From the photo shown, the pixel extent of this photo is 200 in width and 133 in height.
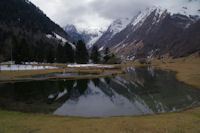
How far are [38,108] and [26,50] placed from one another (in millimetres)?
84854

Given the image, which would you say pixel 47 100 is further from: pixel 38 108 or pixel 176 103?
pixel 176 103

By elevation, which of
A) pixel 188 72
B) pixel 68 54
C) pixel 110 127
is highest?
pixel 68 54

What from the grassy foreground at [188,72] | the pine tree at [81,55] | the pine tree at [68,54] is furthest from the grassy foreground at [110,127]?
the pine tree at [68,54]

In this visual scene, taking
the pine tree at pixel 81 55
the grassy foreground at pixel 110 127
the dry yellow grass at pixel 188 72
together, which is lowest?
the grassy foreground at pixel 110 127

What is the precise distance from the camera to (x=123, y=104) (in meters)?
29.6

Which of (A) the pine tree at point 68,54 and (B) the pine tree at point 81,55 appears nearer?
(B) the pine tree at point 81,55

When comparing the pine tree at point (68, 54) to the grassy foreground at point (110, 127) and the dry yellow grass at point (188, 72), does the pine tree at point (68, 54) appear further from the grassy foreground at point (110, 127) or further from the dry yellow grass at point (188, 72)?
the grassy foreground at point (110, 127)

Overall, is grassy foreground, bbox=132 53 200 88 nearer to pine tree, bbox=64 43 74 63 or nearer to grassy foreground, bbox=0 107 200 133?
grassy foreground, bbox=0 107 200 133

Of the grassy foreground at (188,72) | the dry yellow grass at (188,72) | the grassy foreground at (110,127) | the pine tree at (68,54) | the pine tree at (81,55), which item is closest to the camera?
the grassy foreground at (110,127)

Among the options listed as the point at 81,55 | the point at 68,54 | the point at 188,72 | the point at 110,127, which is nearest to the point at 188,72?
the point at 188,72

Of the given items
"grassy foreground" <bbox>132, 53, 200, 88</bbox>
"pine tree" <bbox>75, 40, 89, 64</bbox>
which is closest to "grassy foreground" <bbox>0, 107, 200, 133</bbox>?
"grassy foreground" <bbox>132, 53, 200, 88</bbox>

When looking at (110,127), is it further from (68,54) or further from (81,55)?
(68,54)

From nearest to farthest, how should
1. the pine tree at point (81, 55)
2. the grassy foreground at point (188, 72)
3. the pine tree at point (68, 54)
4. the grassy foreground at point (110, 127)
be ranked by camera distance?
the grassy foreground at point (110, 127), the grassy foreground at point (188, 72), the pine tree at point (81, 55), the pine tree at point (68, 54)

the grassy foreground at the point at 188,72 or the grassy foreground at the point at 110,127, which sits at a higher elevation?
the grassy foreground at the point at 188,72
